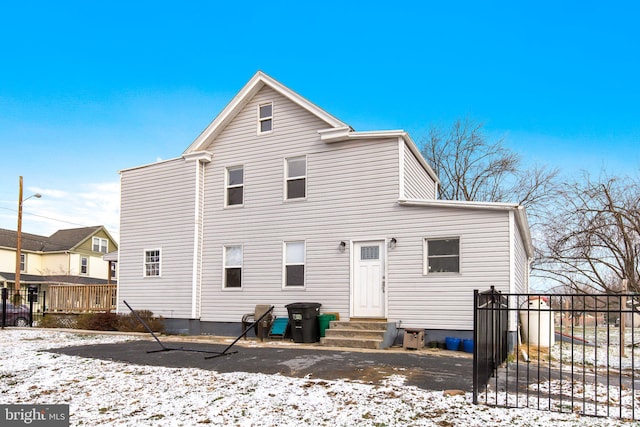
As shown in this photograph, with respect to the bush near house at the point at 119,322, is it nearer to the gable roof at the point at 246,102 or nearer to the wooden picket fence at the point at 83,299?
the wooden picket fence at the point at 83,299

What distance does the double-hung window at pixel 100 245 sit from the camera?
4373cm

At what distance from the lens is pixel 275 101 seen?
53.6ft

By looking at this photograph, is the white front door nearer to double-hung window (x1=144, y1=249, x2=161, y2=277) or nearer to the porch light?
the porch light

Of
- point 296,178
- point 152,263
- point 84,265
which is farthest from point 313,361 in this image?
point 84,265

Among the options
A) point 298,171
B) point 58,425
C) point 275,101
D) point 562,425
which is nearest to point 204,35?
point 275,101

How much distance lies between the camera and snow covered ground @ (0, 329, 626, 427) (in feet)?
19.9

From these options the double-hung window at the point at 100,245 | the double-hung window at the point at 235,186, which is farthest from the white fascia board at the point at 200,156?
the double-hung window at the point at 100,245

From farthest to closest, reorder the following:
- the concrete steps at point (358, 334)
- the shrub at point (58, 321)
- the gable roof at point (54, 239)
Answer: the gable roof at point (54, 239)
the shrub at point (58, 321)
the concrete steps at point (358, 334)

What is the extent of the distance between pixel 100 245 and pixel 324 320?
36.0 m

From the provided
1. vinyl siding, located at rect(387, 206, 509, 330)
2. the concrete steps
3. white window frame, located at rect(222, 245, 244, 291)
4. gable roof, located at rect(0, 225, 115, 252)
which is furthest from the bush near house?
gable roof, located at rect(0, 225, 115, 252)

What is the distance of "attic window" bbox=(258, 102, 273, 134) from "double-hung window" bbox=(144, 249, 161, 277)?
18.4 ft

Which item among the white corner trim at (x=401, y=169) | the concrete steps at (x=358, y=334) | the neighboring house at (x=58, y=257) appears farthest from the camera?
the neighboring house at (x=58, y=257)

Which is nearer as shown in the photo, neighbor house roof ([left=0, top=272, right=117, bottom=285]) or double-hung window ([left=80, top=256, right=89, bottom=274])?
neighbor house roof ([left=0, top=272, right=117, bottom=285])
